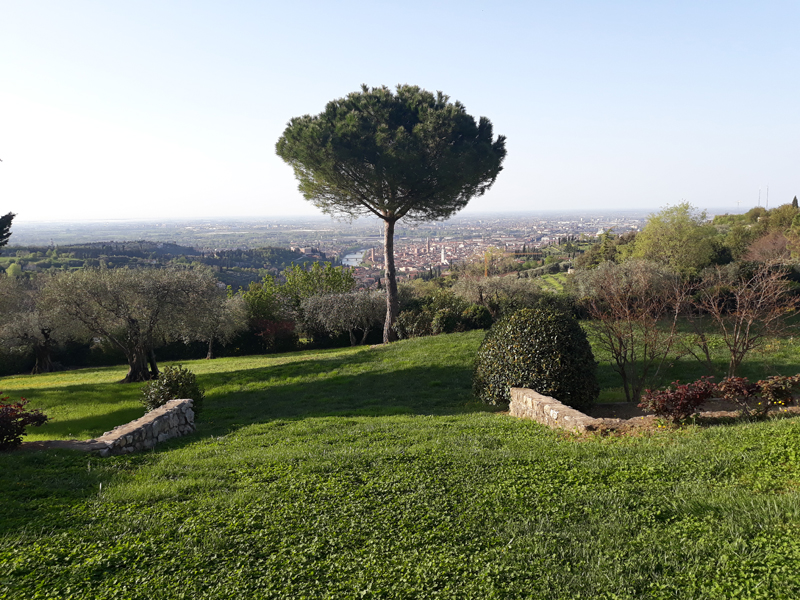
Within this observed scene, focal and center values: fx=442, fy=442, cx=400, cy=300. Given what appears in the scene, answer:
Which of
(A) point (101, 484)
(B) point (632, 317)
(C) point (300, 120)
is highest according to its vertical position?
(C) point (300, 120)

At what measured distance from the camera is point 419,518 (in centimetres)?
415

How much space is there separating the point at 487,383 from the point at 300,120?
15.5 metres

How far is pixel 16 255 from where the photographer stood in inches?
2699

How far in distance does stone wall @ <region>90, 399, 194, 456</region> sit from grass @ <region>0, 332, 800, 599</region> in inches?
19.0

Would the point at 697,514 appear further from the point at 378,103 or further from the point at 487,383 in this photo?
the point at 378,103

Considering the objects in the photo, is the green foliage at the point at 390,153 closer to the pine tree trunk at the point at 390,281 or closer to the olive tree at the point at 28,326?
the pine tree trunk at the point at 390,281

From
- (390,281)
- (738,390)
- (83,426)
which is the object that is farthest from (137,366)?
(738,390)

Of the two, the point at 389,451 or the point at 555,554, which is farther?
the point at 389,451

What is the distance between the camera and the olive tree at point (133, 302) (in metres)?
15.9

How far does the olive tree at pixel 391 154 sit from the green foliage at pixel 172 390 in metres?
11.5

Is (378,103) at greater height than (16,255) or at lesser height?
greater

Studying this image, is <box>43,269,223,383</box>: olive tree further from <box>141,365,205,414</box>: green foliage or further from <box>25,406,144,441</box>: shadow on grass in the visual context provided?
<box>141,365,205,414</box>: green foliage

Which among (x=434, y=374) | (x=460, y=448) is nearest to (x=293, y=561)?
(x=460, y=448)

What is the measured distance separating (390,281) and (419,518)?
18.4 meters
